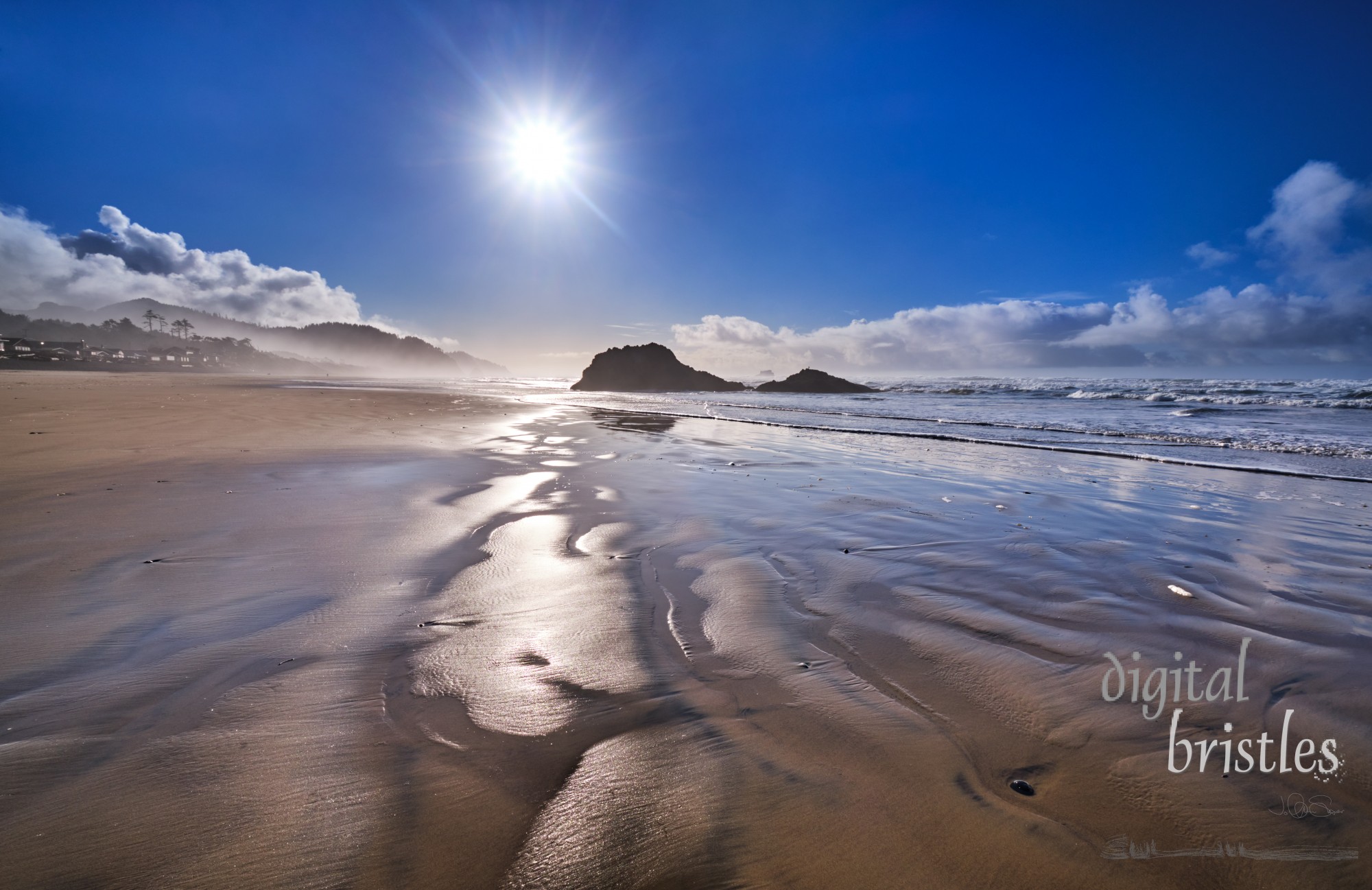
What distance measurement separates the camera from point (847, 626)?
308 centimetres

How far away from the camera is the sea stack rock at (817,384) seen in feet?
190

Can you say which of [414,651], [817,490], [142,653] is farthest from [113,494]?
[817,490]

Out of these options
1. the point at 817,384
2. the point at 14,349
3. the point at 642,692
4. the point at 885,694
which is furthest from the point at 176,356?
the point at 885,694

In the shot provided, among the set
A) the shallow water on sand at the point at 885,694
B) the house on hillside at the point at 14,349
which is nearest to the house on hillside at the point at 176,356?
the house on hillside at the point at 14,349

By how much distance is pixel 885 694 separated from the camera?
2404 mm

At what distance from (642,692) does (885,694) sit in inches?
44.6

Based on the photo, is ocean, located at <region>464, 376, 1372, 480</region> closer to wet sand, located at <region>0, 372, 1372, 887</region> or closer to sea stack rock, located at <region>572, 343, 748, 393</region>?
wet sand, located at <region>0, 372, 1372, 887</region>

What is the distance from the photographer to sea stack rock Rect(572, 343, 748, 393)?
69812mm

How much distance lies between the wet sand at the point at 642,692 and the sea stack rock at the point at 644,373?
6461 centimetres

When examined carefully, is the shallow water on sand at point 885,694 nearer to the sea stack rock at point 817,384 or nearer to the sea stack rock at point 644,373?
the sea stack rock at point 817,384

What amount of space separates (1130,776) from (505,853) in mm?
2240

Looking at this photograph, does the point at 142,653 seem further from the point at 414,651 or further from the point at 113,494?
the point at 113,494

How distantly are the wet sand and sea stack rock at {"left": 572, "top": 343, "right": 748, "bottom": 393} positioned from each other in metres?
64.6

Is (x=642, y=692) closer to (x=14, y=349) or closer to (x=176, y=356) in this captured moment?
(x=14, y=349)
